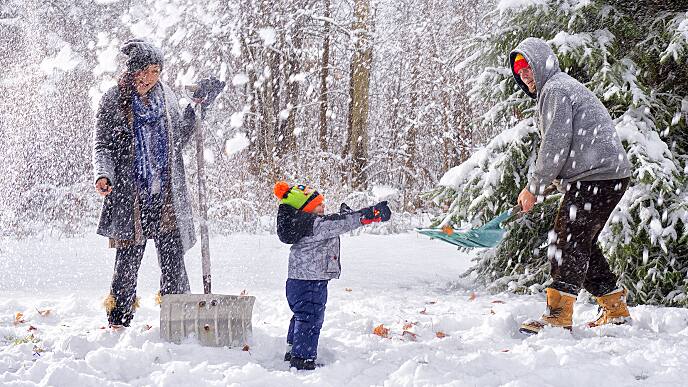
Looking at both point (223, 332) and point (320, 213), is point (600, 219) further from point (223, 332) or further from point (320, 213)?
point (223, 332)

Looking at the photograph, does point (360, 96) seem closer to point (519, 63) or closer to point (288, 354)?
point (519, 63)

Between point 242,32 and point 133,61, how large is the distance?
9.09 meters

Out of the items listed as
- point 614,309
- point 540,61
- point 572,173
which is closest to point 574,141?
point 572,173

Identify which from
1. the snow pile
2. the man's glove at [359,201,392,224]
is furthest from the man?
the snow pile

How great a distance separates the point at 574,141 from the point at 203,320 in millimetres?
2502

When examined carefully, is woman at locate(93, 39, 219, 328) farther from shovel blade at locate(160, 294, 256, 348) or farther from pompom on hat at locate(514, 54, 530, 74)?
pompom on hat at locate(514, 54, 530, 74)

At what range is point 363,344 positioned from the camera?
13.3ft

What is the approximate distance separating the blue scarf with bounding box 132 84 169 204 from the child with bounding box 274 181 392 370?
1037 millimetres

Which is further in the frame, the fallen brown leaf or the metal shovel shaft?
the metal shovel shaft

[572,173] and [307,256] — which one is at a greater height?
[572,173]

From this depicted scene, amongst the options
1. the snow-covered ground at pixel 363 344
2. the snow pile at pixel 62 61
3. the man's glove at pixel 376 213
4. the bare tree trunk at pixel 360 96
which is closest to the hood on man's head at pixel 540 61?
the man's glove at pixel 376 213

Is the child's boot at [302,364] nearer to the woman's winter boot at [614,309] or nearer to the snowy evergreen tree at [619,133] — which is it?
the woman's winter boot at [614,309]

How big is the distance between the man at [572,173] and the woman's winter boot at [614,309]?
0.31m

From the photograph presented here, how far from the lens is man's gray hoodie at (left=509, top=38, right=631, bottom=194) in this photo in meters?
4.07
